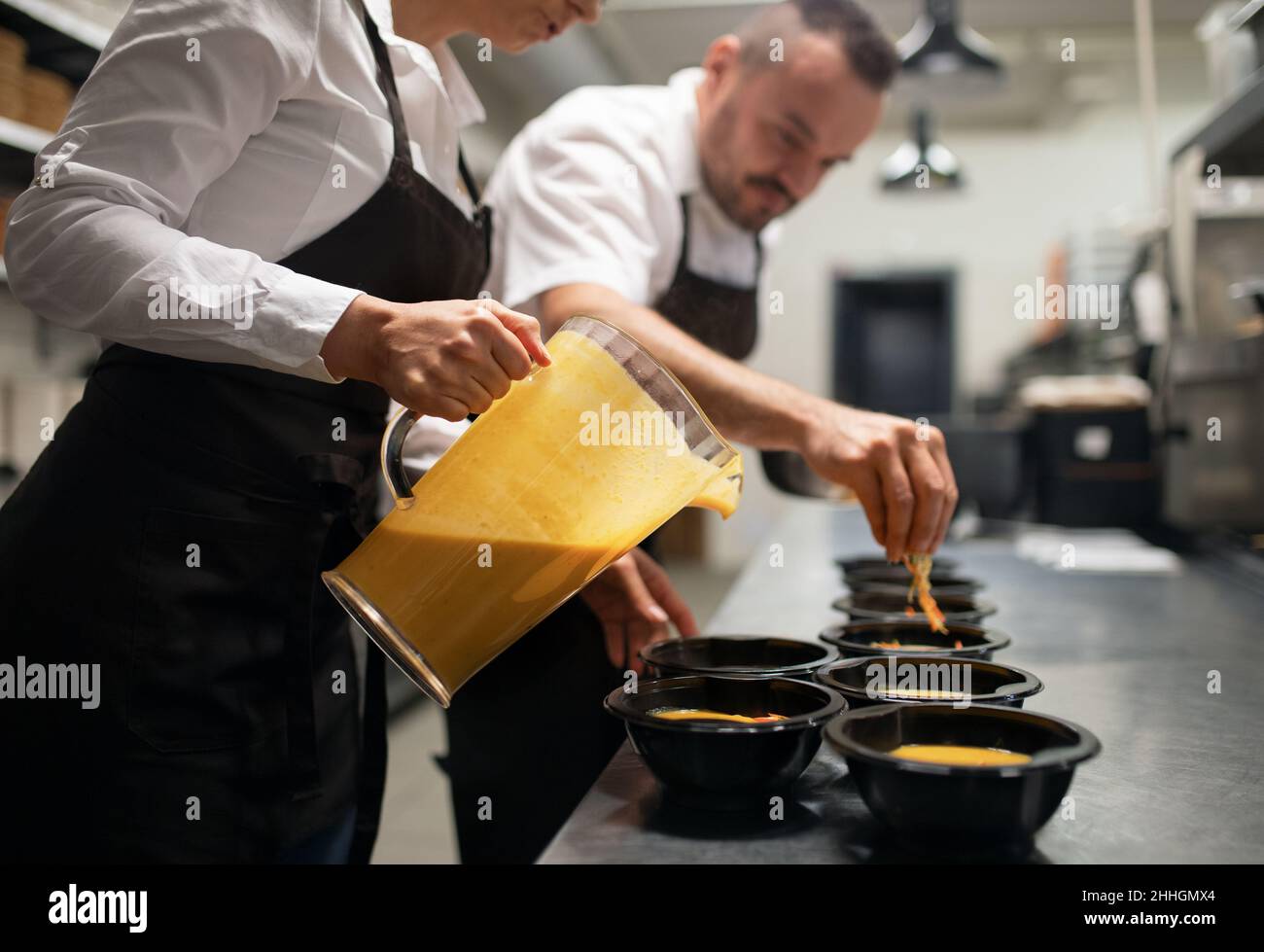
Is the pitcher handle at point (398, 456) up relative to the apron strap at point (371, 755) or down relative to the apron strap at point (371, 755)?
up

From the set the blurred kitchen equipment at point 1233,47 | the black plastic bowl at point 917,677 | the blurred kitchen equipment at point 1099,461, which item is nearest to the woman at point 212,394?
the black plastic bowl at point 917,677

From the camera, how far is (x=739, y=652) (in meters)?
0.97

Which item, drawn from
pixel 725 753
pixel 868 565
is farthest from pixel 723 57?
pixel 725 753

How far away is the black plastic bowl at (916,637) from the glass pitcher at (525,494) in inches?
12.5

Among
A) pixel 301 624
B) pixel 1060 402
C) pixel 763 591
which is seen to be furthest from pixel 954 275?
pixel 301 624

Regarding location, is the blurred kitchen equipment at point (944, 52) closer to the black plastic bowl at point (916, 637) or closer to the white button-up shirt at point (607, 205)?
the white button-up shirt at point (607, 205)

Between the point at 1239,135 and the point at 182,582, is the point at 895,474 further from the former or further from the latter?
the point at 1239,135

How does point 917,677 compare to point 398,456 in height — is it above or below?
below

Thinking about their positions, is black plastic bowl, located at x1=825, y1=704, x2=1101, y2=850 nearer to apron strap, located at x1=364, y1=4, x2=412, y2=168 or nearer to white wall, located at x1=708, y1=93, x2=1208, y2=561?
apron strap, located at x1=364, y1=4, x2=412, y2=168

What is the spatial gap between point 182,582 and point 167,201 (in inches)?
13.6

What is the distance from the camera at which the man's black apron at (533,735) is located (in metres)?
1.29

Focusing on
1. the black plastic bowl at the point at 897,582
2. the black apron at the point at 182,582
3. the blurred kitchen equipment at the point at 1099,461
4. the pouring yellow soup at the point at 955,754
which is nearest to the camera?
the pouring yellow soup at the point at 955,754

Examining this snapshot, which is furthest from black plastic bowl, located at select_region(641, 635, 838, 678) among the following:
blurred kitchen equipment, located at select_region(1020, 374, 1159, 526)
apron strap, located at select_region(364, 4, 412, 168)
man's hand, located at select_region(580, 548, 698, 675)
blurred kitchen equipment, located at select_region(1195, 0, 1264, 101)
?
blurred kitchen equipment, located at select_region(1020, 374, 1159, 526)
